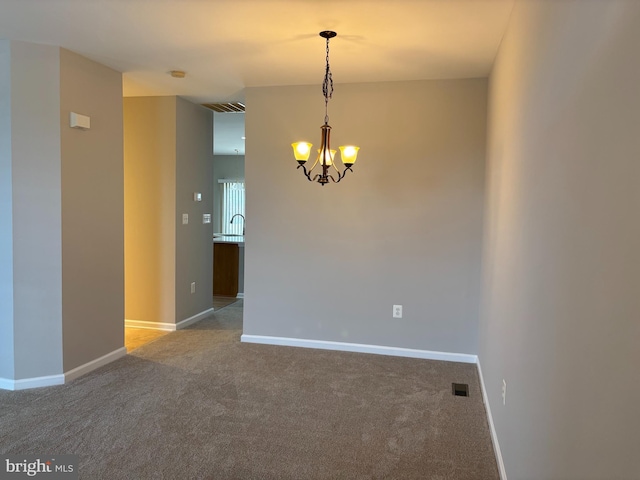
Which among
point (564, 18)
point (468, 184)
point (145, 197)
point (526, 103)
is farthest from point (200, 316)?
point (564, 18)

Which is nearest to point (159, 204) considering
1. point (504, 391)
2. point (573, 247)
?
point (504, 391)

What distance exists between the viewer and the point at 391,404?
10.5 feet

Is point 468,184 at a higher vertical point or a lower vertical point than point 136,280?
higher

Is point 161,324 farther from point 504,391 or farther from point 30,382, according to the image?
point 504,391

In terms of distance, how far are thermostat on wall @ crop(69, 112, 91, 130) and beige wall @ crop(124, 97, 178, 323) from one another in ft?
4.29

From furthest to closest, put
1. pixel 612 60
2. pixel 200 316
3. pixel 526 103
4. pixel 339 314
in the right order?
pixel 200 316 → pixel 339 314 → pixel 526 103 → pixel 612 60

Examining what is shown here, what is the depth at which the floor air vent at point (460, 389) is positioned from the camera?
338cm

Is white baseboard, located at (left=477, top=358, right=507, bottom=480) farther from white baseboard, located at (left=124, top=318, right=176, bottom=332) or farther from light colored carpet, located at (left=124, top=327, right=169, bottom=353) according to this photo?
white baseboard, located at (left=124, top=318, right=176, bottom=332)

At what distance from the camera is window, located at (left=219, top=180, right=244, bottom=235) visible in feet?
→ 33.3

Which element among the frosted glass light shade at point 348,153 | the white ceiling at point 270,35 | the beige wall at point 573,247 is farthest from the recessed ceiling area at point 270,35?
the frosted glass light shade at point 348,153

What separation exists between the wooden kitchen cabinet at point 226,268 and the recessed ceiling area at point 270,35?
3075 mm

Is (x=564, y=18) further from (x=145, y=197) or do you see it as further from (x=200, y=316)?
(x=200, y=316)

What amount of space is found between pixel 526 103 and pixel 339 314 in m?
2.73

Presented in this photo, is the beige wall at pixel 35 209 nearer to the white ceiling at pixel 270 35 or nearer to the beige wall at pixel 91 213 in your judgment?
the beige wall at pixel 91 213
